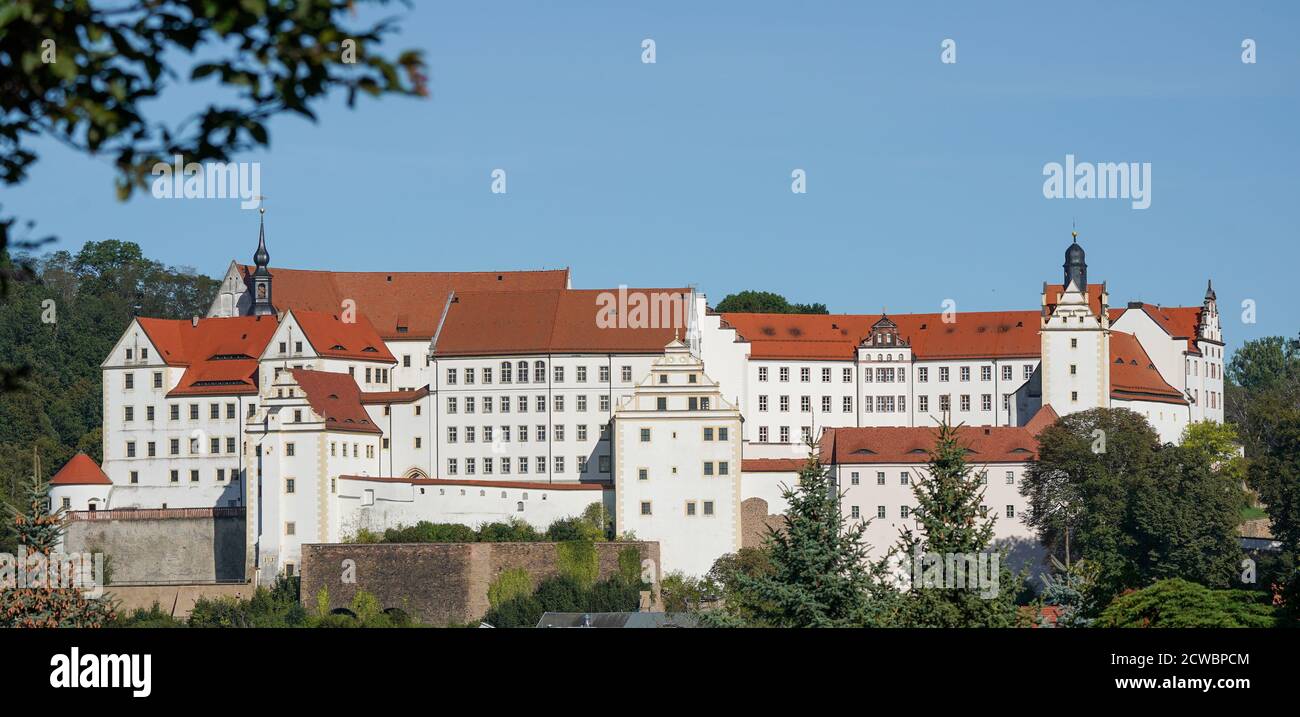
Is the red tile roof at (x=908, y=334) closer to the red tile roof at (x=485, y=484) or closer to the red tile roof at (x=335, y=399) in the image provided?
the red tile roof at (x=485, y=484)

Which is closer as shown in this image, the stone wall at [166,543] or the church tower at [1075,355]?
the stone wall at [166,543]

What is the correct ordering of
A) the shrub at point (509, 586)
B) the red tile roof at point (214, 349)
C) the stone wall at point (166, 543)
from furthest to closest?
the red tile roof at point (214, 349) < the stone wall at point (166, 543) < the shrub at point (509, 586)

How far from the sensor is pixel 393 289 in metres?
88.8

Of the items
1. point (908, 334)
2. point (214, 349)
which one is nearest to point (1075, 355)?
point (908, 334)

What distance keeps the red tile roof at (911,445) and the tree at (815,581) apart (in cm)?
3955

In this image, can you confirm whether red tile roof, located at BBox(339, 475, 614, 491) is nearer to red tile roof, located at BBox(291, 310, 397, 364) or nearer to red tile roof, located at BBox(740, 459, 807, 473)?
red tile roof, located at BBox(740, 459, 807, 473)

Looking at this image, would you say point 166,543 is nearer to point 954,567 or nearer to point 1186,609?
point 1186,609

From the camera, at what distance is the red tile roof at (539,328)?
265 feet

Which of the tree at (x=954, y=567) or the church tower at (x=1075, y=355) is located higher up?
the church tower at (x=1075, y=355)

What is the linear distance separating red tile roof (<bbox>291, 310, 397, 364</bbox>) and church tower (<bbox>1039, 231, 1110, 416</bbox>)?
87.4 feet

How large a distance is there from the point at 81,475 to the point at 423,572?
18253 millimetres

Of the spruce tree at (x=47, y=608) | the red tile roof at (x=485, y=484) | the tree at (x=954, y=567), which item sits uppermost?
the red tile roof at (x=485, y=484)

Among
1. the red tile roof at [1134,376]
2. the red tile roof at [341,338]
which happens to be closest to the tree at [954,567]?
the red tile roof at [341,338]

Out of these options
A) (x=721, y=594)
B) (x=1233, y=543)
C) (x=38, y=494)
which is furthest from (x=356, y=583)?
(x=1233, y=543)
